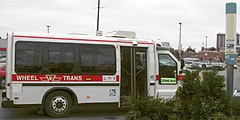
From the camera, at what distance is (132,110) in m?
6.57

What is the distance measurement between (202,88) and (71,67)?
15.9 ft

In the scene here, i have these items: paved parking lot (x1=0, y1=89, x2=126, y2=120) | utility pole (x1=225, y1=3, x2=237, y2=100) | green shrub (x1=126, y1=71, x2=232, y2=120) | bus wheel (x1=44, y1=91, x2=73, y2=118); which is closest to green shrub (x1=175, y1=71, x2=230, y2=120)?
green shrub (x1=126, y1=71, x2=232, y2=120)

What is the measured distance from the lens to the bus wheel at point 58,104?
383 inches

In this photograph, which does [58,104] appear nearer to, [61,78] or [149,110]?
[61,78]

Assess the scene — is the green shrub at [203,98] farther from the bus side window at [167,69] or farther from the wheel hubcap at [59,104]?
the bus side window at [167,69]

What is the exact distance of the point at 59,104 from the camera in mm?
9875

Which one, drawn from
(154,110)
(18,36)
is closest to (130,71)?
(18,36)

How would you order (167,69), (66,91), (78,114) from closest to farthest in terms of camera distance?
1. (66,91)
2. (78,114)
3. (167,69)

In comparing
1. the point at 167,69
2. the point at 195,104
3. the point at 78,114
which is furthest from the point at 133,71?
the point at 195,104

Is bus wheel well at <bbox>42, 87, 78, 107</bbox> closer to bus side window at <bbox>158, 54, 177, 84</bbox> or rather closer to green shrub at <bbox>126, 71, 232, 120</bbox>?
bus side window at <bbox>158, 54, 177, 84</bbox>

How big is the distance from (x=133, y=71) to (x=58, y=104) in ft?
8.52

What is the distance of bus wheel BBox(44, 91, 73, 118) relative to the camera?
9.73 metres

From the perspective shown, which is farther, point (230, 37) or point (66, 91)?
point (66, 91)

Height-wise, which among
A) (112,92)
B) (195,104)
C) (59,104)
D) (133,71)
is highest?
(133,71)
